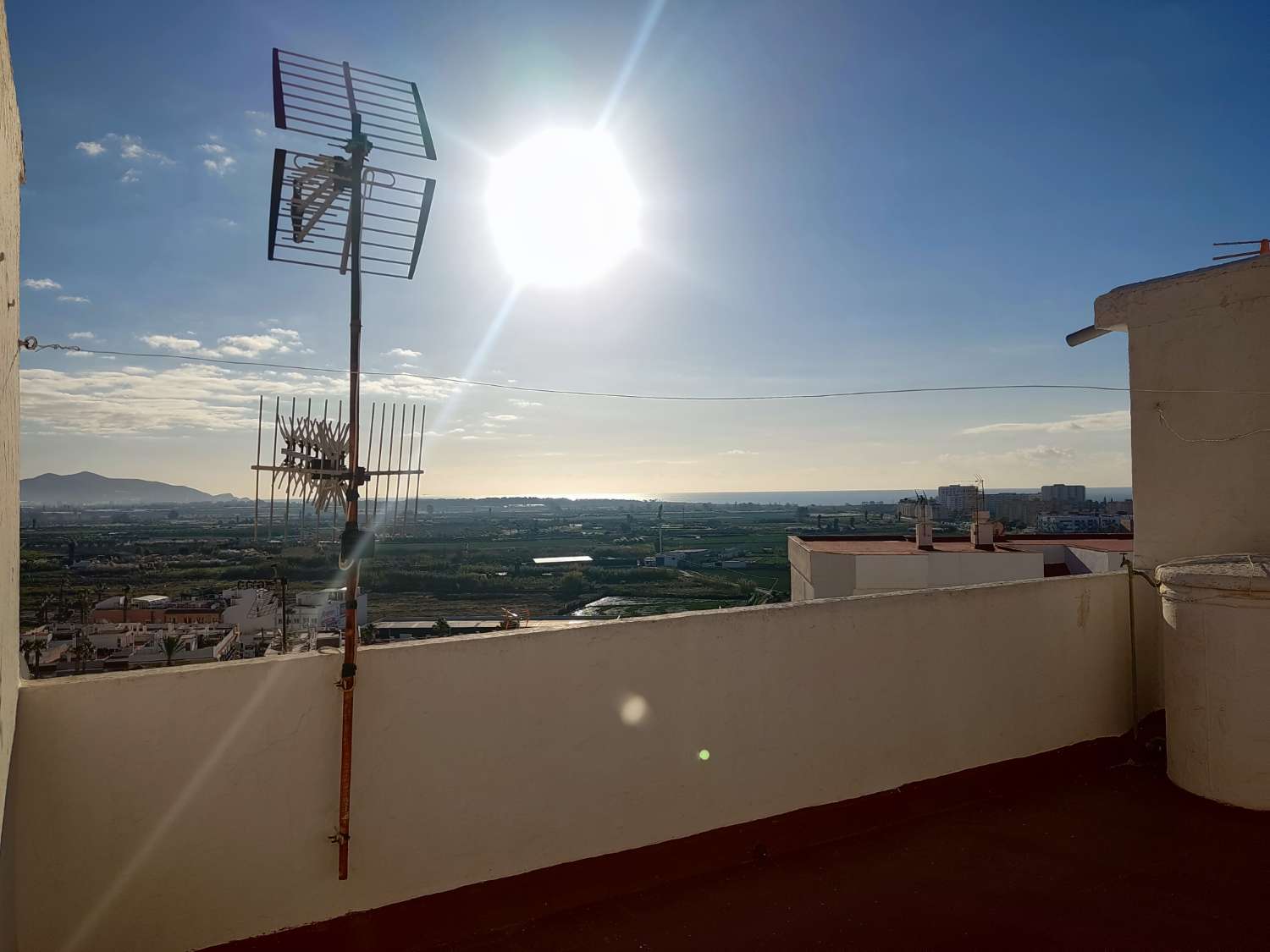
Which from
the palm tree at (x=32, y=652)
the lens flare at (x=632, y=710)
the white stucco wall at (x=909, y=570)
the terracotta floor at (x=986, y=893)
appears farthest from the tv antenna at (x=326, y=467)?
the white stucco wall at (x=909, y=570)

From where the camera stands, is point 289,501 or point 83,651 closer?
point 289,501

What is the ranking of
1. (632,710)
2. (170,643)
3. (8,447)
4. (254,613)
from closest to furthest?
(8,447) < (632,710) < (170,643) < (254,613)

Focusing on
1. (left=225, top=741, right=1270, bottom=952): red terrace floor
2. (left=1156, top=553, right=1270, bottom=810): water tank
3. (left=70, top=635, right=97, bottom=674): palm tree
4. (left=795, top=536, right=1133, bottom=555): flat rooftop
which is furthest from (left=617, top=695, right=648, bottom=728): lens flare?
(left=795, top=536, right=1133, bottom=555): flat rooftop

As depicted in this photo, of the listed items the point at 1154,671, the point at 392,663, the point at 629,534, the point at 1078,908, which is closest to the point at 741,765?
the point at 1078,908

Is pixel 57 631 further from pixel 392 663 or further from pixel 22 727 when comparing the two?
pixel 392 663

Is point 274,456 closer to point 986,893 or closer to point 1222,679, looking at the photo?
point 986,893

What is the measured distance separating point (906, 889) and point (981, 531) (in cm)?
1129

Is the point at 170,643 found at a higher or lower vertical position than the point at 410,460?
lower

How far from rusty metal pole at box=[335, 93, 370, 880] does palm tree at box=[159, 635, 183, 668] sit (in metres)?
1.33

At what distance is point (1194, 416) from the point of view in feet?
14.0

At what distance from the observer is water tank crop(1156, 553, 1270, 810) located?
3.48 m

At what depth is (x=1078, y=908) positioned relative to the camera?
2.78 meters

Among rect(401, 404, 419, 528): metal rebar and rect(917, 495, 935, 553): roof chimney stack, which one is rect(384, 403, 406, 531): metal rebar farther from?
rect(917, 495, 935, 553): roof chimney stack

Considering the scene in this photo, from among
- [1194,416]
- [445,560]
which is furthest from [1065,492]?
[1194,416]
